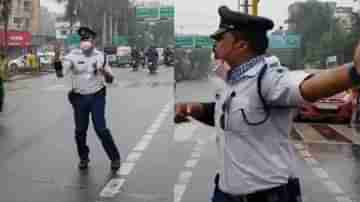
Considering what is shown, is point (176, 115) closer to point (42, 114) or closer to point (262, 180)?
point (262, 180)

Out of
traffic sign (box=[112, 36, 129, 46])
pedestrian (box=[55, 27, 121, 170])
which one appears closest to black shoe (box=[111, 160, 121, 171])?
pedestrian (box=[55, 27, 121, 170])

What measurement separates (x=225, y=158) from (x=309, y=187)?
4871mm

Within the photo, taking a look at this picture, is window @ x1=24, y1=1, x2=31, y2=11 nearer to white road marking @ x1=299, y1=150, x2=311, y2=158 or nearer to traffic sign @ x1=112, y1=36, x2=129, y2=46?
traffic sign @ x1=112, y1=36, x2=129, y2=46

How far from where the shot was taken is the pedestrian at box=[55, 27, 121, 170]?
8672mm

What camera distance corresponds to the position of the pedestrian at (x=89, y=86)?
8.67 metres

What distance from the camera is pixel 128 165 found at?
30.5ft

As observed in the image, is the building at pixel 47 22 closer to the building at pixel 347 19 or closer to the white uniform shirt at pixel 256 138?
the building at pixel 347 19

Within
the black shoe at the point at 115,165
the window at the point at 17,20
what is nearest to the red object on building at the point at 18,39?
the window at the point at 17,20

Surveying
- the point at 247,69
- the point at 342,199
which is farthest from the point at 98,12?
the point at 247,69

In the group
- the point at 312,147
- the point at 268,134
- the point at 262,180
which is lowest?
the point at 312,147

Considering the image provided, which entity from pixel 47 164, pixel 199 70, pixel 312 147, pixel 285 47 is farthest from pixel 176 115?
pixel 312 147

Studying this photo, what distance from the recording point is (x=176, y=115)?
3734 mm

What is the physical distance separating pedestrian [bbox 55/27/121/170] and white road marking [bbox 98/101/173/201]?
9.9 inches

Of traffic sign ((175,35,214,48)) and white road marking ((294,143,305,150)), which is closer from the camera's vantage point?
traffic sign ((175,35,214,48))
